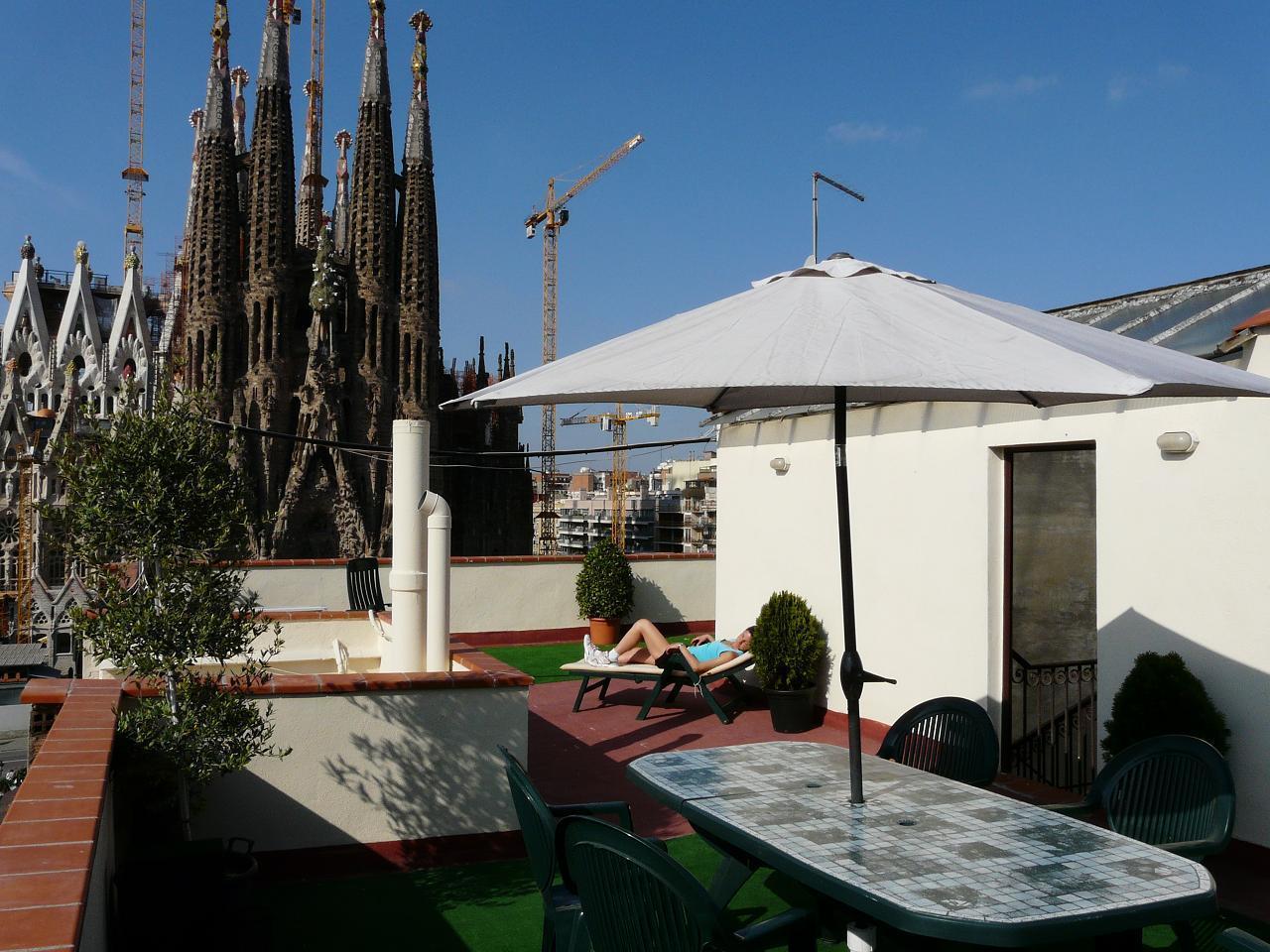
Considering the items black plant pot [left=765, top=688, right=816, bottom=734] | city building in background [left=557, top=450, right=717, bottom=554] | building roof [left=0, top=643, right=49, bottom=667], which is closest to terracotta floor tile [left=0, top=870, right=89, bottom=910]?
black plant pot [left=765, top=688, right=816, bottom=734]

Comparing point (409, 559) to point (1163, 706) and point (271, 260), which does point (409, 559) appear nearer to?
point (1163, 706)

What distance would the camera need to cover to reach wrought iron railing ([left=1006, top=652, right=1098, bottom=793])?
736cm

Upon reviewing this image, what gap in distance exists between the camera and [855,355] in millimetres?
2836

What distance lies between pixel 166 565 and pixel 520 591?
924 cm

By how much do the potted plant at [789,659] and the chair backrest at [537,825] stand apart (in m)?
4.95

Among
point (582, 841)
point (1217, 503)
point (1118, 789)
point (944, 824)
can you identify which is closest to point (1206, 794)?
point (1118, 789)

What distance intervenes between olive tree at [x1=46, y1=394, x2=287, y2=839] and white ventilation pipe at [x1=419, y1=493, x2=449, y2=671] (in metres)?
1.67

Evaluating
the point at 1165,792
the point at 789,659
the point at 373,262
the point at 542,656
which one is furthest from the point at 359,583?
the point at 373,262

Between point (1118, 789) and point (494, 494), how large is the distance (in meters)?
47.9

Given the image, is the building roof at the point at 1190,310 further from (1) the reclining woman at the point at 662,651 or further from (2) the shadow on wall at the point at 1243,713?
(1) the reclining woman at the point at 662,651

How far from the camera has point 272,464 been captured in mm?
39844

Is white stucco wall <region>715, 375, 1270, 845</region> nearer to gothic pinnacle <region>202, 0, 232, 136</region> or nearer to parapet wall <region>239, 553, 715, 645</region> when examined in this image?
parapet wall <region>239, 553, 715, 645</region>

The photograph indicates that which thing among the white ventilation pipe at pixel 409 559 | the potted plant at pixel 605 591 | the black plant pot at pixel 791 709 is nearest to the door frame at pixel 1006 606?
the black plant pot at pixel 791 709

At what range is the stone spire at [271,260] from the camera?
40375mm
